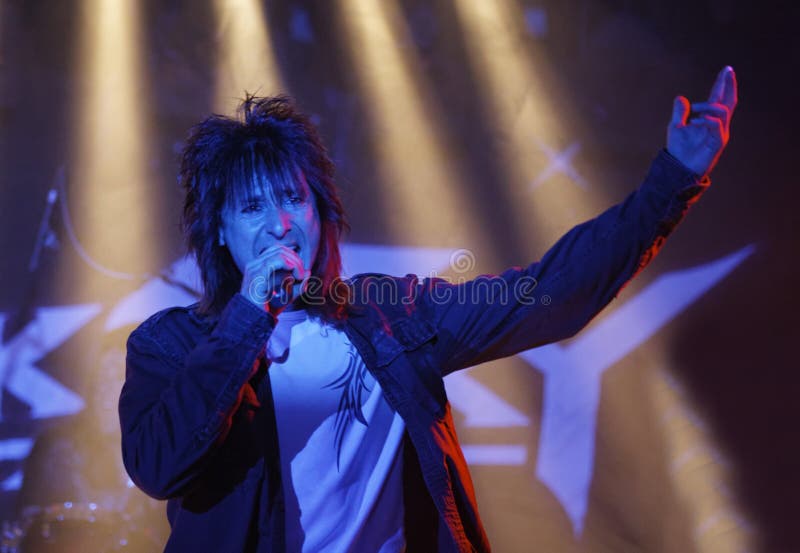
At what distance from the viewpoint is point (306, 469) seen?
4.15 ft

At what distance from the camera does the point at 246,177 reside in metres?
1.42

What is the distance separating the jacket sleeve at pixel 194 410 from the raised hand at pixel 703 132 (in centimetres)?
76

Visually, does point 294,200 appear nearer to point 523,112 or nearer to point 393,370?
point 393,370

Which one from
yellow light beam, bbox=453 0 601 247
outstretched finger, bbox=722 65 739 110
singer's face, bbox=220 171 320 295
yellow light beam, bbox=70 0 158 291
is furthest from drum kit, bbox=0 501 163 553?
outstretched finger, bbox=722 65 739 110

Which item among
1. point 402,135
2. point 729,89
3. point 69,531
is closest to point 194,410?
point 729,89

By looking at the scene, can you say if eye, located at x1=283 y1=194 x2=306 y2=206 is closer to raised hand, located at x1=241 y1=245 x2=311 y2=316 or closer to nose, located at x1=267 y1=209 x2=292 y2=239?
nose, located at x1=267 y1=209 x2=292 y2=239

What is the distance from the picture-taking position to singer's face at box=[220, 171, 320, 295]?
52.3 inches

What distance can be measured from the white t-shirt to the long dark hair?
0.10 m

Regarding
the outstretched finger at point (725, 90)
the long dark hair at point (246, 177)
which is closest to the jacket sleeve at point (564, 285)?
the outstretched finger at point (725, 90)

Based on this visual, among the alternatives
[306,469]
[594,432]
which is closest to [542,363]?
[594,432]

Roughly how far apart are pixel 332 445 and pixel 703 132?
2.87 ft

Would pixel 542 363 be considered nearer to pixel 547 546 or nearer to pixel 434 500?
pixel 547 546

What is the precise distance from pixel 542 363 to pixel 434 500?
1.55 meters

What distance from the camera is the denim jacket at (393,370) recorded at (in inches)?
41.9
